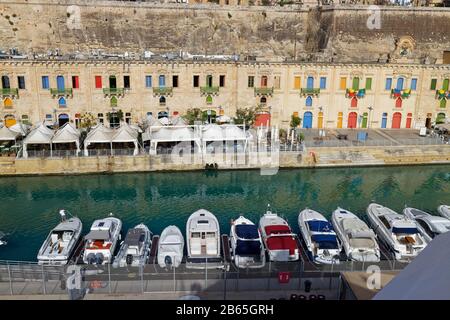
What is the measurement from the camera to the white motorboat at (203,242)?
20.8m

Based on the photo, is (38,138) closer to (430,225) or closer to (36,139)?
(36,139)

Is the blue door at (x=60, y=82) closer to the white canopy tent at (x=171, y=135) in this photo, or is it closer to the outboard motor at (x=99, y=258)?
the white canopy tent at (x=171, y=135)

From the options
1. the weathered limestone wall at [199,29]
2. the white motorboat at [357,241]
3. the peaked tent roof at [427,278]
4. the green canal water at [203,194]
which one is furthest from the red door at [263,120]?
the peaked tent roof at [427,278]

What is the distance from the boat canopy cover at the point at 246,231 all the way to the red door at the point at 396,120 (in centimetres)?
2780

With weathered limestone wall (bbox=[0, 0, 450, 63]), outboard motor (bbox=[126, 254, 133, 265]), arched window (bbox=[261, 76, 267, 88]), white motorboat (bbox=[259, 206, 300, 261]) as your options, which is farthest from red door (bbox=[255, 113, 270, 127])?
outboard motor (bbox=[126, 254, 133, 265])

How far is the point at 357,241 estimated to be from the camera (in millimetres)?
21969

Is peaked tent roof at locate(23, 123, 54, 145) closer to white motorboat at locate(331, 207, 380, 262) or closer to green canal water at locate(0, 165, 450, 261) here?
green canal water at locate(0, 165, 450, 261)

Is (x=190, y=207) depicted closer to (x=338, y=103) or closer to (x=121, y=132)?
Result: (x=121, y=132)

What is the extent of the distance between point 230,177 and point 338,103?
591 inches

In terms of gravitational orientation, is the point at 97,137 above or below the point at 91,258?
above

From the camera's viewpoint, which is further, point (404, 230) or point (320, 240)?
point (404, 230)

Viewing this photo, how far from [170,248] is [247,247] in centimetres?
360

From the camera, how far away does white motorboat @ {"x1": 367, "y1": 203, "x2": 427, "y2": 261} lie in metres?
22.1

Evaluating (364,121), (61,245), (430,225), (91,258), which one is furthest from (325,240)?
(364,121)
